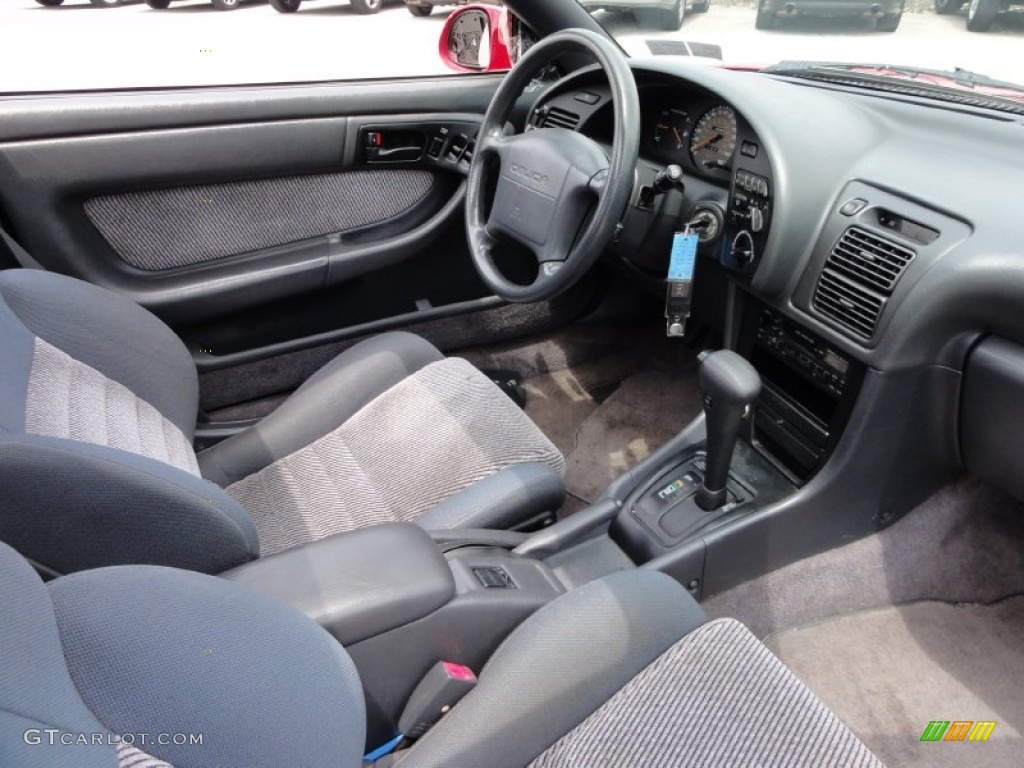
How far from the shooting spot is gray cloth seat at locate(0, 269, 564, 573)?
2.65 ft

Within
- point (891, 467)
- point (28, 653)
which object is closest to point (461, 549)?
point (28, 653)

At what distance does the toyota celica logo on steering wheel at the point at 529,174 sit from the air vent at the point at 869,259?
0.54 meters

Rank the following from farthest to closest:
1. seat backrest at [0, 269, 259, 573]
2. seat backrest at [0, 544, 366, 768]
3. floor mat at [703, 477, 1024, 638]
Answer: floor mat at [703, 477, 1024, 638] → seat backrest at [0, 269, 259, 573] → seat backrest at [0, 544, 366, 768]

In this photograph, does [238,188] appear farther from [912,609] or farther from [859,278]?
[912,609]

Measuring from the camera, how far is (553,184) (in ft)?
4.70

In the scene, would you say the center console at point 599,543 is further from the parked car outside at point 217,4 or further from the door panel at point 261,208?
the parked car outside at point 217,4

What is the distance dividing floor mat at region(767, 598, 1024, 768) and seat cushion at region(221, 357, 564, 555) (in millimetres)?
669

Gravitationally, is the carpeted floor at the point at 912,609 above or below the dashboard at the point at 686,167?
below

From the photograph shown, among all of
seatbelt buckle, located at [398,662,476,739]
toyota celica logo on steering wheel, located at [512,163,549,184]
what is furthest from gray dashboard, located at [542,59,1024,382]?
seatbelt buckle, located at [398,662,476,739]

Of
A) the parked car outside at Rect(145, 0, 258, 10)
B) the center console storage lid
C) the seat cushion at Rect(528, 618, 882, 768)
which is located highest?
the parked car outside at Rect(145, 0, 258, 10)

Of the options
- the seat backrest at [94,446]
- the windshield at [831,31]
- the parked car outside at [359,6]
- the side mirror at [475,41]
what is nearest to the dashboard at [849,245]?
the windshield at [831,31]

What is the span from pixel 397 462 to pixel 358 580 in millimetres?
472

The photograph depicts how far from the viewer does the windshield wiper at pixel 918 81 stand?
1.40m

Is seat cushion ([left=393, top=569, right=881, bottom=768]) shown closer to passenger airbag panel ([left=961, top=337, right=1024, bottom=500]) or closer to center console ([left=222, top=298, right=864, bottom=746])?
center console ([left=222, top=298, right=864, bottom=746])
